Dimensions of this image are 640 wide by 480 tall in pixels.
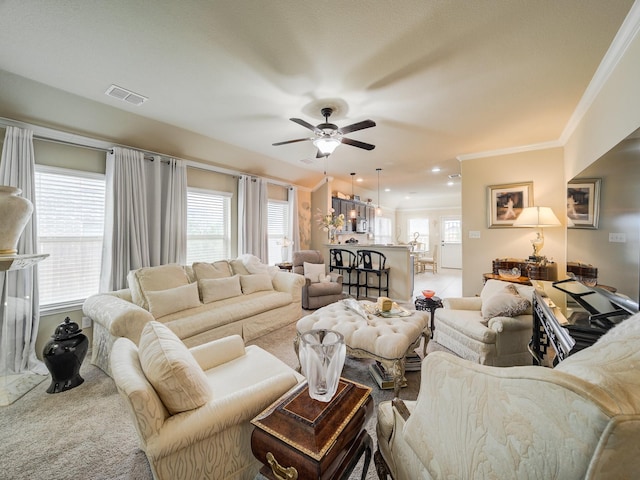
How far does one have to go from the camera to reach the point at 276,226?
5875mm

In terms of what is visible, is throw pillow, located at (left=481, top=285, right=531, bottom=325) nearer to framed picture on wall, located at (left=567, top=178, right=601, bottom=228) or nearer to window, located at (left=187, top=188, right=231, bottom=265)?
framed picture on wall, located at (left=567, top=178, right=601, bottom=228)

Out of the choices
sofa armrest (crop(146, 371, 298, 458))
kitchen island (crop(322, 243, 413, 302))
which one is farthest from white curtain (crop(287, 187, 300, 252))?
sofa armrest (crop(146, 371, 298, 458))

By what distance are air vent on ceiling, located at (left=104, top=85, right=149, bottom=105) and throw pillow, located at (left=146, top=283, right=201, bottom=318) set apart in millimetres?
2075

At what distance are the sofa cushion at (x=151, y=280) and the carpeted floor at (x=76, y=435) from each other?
30.6 inches

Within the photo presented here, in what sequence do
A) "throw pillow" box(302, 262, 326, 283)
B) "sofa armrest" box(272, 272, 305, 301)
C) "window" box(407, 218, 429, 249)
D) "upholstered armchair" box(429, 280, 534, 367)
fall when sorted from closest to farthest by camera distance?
"upholstered armchair" box(429, 280, 534, 367) → "sofa armrest" box(272, 272, 305, 301) → "throw pillow" box(302, 262, 326, 283) → "window" box(407, 218, 429, 249)

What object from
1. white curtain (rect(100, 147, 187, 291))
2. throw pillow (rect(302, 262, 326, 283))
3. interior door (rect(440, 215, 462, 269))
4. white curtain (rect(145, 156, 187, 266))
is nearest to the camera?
white curtain (rect(100, 147, 187, 291))

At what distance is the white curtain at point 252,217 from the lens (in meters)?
4.84

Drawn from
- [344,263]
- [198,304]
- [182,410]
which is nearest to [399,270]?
[344,263]

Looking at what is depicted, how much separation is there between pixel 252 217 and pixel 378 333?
11.6 feet

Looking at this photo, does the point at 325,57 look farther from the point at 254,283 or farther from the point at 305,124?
the point at 254,283

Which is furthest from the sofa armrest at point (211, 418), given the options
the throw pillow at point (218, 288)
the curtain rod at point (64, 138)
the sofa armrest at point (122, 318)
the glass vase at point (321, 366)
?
the curtain rod at point (64, 138)

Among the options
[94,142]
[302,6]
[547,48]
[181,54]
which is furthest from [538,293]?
[94,142]

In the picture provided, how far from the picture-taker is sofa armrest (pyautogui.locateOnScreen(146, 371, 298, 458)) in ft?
3.42

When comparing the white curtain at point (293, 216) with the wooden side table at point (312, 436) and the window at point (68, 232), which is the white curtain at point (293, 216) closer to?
the window at point (68, 232)
